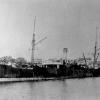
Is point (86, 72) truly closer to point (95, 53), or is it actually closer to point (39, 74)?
point (95, 53)

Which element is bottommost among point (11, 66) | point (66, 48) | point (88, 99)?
point (88, 99)

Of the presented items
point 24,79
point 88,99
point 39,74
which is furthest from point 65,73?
point 88,99

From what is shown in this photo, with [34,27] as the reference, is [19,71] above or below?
below

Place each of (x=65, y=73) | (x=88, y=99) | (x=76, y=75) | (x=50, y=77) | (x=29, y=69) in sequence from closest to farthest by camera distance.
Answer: (x=88, y=99) → (x=29, y=69) → (x=50, y=77) → (x=65, y=73) → (x=76, y=75)

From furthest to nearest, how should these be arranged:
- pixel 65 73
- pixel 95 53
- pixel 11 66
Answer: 1. pixel 95 53
2. pixel 65 73
3. pixel 11 66

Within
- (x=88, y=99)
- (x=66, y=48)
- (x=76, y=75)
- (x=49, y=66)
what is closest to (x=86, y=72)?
(x=76, y=75)

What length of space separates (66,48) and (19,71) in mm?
22791

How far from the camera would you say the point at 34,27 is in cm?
6538

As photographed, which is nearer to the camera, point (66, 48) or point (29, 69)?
point (29, 69)

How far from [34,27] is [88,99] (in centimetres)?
3943

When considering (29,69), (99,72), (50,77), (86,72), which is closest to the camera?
(29,69)

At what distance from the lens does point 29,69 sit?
56.6 meters

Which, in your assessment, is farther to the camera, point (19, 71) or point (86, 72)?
point (86, 72)

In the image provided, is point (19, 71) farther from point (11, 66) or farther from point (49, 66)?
point (49, 66)
